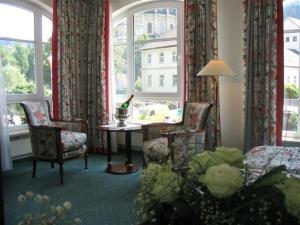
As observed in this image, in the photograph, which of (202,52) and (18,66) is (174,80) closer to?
(202,52)

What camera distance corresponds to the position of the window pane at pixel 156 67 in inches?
201

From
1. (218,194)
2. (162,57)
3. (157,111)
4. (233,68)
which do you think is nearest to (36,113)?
(157,111)

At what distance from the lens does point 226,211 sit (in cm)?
78

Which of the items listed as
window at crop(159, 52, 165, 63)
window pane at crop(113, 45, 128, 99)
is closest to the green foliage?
window at crop(159, 52, 165, 63)

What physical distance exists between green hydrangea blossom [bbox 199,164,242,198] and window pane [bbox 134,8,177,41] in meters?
4.46

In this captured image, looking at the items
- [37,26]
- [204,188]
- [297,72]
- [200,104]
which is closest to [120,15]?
[37,26]

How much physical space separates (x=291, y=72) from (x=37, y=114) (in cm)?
342

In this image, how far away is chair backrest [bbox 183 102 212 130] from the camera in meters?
3.87

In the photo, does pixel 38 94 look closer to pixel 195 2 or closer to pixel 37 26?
pixel 37 26

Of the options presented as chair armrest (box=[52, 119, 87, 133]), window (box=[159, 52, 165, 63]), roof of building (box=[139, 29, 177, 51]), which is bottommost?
chair armrest (box=[52, 119, 87, 133])

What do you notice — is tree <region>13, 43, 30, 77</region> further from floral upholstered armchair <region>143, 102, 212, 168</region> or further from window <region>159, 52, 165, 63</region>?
floral upholstered armchair <region>143, 102, 212, 168</region>

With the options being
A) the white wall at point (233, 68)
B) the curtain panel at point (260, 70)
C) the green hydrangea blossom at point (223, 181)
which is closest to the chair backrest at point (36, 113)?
the white wall at point (233, 68)

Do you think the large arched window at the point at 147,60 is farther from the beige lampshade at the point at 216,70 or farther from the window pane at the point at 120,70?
the beige lampshade at the point at 216,70

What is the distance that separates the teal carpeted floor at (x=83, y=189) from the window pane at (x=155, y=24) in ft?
6.75
